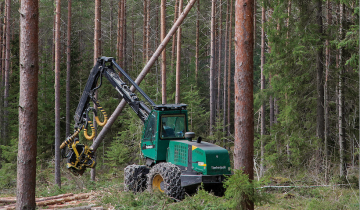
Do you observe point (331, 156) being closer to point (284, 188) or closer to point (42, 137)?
point (284, 188)

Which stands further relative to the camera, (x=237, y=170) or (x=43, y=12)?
(x=43, y=12)

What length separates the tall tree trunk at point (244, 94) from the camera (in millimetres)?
7434

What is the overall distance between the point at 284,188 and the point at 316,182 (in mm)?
1506

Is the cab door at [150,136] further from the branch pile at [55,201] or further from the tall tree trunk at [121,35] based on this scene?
the tall tree trunk at [121,35]

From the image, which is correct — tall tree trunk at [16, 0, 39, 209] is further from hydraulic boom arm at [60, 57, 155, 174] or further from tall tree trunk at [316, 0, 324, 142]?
tall tree trunk at [316, 0, 324, 142]

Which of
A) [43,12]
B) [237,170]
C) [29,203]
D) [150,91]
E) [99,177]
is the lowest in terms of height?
[99,177]

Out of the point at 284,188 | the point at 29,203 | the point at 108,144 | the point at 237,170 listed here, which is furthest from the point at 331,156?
the point at 108,144

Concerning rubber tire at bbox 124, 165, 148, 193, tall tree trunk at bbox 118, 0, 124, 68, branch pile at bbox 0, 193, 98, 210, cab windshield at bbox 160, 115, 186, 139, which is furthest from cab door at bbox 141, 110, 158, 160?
tall tree trunk at bbox 118, 0, 124, 68

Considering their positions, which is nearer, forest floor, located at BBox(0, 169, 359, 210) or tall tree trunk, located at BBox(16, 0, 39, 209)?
tall tree trunk, located at BBox(16, 0, 39, 209)

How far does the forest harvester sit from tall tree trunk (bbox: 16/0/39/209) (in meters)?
3.23

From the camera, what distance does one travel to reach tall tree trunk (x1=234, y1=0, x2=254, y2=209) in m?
7.43

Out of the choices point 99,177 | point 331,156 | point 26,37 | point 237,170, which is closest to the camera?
point 237,170

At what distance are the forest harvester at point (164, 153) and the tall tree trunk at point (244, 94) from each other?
1535mm

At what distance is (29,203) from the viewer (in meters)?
7.50
